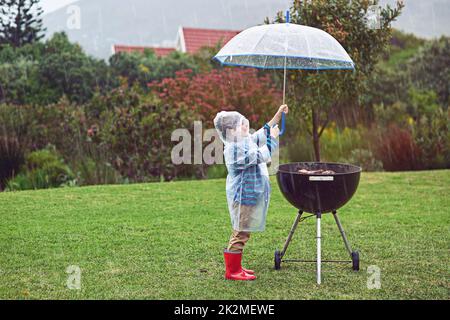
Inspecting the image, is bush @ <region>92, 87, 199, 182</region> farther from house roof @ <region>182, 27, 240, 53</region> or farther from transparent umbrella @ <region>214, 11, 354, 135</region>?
house roof @ <region>182, 27, 240, 53</region>

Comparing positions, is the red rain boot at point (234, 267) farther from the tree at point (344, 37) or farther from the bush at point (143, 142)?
the bush at point (143, 142)

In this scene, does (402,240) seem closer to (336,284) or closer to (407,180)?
(336,284)

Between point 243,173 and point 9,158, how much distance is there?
604cm

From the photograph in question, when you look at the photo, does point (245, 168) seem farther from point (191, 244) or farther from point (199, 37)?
point (199, 37)

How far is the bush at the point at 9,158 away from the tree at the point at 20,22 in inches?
498

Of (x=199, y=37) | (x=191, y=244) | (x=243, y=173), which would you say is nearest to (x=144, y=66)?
(x=199, y=37)

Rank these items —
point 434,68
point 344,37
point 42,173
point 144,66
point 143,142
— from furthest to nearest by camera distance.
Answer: point 434,68 → point 144,66 → point 143,142 → point 42,173 → point 344,37

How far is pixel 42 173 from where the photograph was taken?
9.21 meters

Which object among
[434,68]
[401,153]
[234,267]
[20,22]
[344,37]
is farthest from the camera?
[20,22]

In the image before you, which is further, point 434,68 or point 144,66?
point 434,68

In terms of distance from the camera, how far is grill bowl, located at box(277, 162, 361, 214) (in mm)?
4344

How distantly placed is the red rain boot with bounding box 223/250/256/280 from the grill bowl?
2.06 feet

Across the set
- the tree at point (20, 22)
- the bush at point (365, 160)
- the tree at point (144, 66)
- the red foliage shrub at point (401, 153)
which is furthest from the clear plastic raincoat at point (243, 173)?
the tree at point (20, 22)

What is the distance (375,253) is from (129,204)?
3406 millimetres
